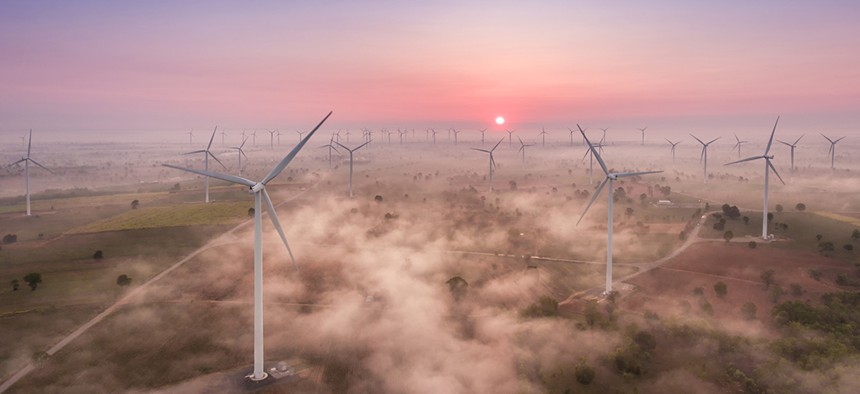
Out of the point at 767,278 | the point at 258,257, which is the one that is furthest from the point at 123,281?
the point at 767,278

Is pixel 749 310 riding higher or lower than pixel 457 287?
lower

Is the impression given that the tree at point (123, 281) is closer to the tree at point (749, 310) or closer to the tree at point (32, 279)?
the tree at point (32, 279)

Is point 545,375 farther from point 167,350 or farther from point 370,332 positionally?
point 167,350

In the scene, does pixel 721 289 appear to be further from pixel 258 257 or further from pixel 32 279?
pixel 32 279

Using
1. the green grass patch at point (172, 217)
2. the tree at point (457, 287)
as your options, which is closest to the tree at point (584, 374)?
the tree at point (457, 287)

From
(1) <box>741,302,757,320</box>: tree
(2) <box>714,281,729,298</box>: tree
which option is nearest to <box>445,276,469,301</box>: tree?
(2) <box>714,281,729,298</box>: tree

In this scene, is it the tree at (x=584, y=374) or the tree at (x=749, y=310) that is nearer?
the tree at (x=584, y=374)
